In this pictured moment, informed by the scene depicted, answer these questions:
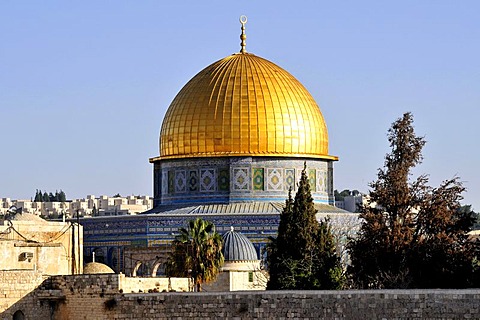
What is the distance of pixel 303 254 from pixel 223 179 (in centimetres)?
1827

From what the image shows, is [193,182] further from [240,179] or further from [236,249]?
[236,249]

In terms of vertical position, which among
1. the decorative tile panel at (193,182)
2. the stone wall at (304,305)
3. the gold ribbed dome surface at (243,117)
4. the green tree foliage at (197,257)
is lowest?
the stone wall at (304,305)

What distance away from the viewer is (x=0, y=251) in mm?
29906

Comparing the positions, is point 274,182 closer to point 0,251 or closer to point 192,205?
point 192,205

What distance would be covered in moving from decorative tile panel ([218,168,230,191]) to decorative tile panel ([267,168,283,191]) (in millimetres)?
1330

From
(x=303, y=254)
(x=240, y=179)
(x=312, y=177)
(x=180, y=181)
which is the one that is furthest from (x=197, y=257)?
(x=312, y=177)

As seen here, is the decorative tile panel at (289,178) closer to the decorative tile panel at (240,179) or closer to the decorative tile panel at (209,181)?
the decorative tile panel at (240,179)

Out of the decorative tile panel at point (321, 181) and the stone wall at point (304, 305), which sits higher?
the decorative tile panel at point (321, 181)

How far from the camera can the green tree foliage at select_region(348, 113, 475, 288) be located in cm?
2717

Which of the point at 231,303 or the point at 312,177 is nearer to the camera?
the point at 231,303

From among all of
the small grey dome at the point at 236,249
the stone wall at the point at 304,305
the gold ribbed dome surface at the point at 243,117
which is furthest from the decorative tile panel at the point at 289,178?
the stone wall at the point at 304,305

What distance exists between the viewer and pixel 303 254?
28984 mm

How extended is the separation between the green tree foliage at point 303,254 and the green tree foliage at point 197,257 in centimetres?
375

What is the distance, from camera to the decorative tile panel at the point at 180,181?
47500 mm
